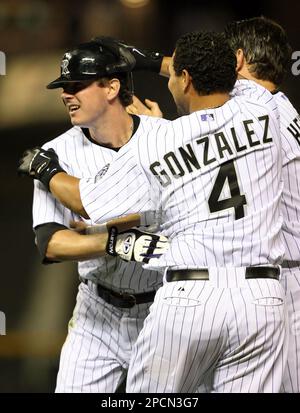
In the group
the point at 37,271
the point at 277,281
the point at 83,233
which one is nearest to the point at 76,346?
the point at 83,233

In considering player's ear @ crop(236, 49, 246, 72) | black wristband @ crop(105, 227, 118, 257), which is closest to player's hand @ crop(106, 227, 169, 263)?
black wristband @ crop(105, 227, 118, 257)

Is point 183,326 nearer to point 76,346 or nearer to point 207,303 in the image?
point 207,303

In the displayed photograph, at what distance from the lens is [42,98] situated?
4844mm

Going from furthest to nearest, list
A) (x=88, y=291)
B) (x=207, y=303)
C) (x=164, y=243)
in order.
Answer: (x=88, y=291) → (x=164, y=243) → (x=207, y=303)

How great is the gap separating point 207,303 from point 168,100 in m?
2.48

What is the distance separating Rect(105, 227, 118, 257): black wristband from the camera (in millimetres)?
2387

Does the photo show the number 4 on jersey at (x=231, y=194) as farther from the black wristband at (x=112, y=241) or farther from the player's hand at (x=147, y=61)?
the player's hand at (x=147, y=61)

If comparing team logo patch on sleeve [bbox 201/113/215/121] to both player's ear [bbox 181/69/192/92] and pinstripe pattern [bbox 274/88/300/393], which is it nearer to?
player's ear [bbox 181/69/192/92]

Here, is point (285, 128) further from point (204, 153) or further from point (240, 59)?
point (204, 153)

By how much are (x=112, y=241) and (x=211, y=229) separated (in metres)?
0.32

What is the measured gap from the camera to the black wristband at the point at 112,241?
7.83ft

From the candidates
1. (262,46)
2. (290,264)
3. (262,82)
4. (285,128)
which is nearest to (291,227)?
(290,264)

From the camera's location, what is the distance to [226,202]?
222 centimetres

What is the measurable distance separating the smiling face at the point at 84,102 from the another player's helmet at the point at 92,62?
3cm
